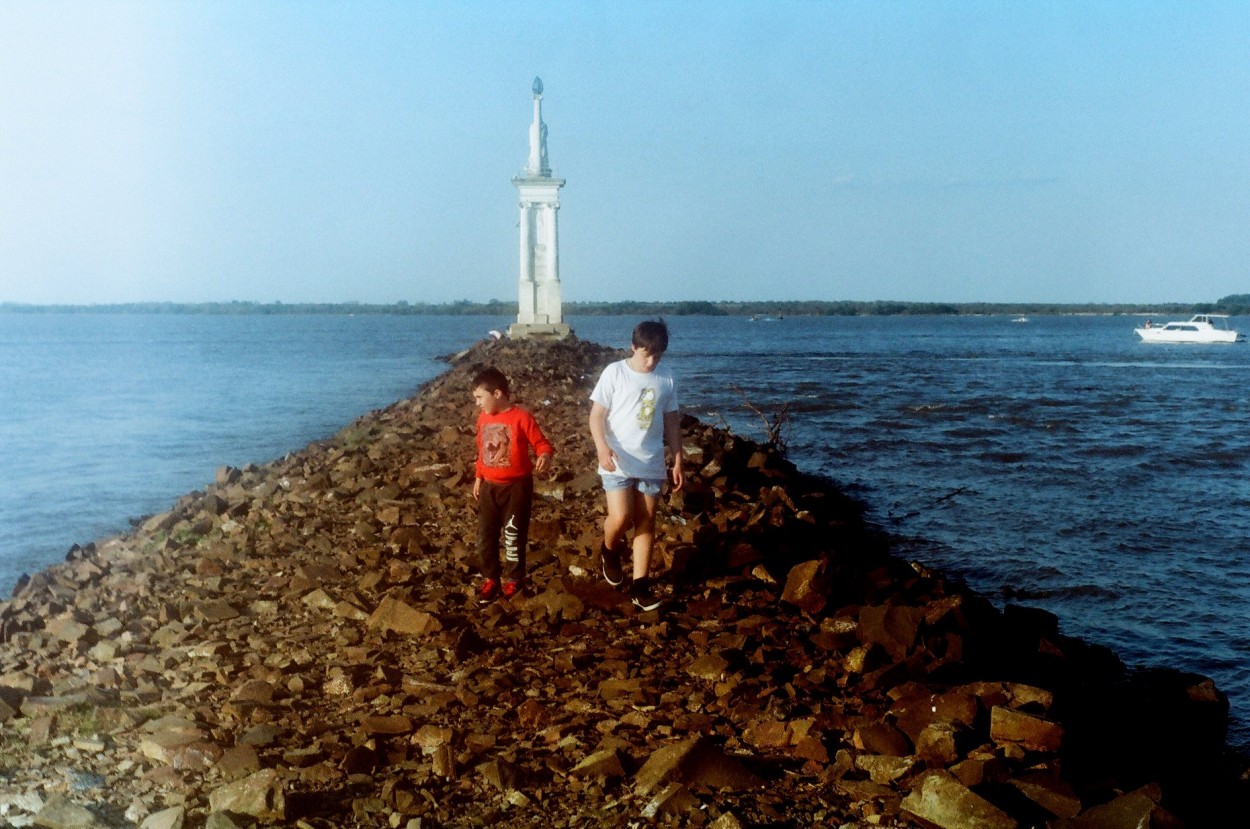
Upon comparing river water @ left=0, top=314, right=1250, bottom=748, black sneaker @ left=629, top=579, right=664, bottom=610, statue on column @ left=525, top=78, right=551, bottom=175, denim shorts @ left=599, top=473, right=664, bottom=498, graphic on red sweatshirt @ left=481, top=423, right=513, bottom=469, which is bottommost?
river water @ left=0, top=314, right=1250, bottom=748

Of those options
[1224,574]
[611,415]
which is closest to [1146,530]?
[1224,574]

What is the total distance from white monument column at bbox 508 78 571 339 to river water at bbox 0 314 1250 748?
19.2 ft

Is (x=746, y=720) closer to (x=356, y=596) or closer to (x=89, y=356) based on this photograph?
(x=356, y=596)

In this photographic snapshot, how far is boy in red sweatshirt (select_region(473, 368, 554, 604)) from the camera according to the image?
579cm

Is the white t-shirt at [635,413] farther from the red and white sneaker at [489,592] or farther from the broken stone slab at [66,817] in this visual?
the broken stone slab at [66,817]

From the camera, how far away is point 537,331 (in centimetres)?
4047

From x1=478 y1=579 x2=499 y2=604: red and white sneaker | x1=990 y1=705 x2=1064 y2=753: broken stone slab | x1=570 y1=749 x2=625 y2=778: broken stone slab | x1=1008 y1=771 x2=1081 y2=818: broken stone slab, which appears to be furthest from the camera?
x1=478 y1=579 x2=499 y2=604: red and white sneaker

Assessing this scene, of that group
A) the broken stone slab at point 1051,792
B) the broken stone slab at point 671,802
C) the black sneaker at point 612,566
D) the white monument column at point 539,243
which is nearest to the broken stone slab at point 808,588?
the black sneaker at point 612,566

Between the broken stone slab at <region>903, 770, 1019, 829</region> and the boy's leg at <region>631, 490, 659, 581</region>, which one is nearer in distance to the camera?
the broken stone slab at <region>903, 770, 1019, 829</region>

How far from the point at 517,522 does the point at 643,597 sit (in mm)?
851

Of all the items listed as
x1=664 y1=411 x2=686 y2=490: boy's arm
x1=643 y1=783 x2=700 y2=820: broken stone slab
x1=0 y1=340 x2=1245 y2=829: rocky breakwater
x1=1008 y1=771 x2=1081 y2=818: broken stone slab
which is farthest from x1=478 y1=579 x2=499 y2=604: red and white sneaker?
x1=1008 y1=771 x2=1081 y2=818: broken stone slab

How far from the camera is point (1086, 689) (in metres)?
6.01

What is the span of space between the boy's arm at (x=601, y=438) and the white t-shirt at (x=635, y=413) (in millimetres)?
34

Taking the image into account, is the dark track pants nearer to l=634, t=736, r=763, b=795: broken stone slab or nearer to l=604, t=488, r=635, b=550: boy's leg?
l=604, t=488, r=635, b=550: boy's leg
